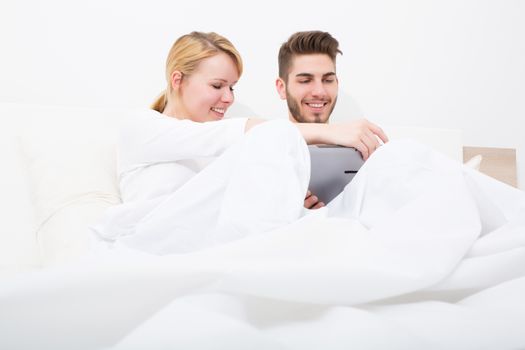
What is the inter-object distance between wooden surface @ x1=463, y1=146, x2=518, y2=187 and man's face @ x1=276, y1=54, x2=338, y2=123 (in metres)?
0.86

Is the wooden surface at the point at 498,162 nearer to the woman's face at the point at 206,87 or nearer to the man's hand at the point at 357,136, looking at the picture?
the woman's face at the point at 206,87

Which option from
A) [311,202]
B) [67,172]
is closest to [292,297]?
[311,202]

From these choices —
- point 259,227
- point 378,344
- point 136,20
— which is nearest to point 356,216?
point 259,227

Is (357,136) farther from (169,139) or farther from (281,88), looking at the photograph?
(281,88)

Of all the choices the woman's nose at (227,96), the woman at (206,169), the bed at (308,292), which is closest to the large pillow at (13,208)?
the woman at (206,169)

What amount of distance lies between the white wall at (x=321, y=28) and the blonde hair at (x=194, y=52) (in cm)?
Answer: 31

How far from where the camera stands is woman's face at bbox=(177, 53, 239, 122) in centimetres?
173

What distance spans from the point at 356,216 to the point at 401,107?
1663 mm

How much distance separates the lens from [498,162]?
2471 millimetres

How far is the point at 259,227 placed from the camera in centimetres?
76

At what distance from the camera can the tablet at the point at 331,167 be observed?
1102 millimetres

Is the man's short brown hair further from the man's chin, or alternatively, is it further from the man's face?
the man's chin

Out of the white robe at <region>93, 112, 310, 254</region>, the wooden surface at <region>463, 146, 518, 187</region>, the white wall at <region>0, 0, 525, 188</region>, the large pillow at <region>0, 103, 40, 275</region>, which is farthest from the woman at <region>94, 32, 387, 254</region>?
the wooden surface at <region>463, 146, 518, 187</region>

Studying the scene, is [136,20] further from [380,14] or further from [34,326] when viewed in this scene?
[34,326]
